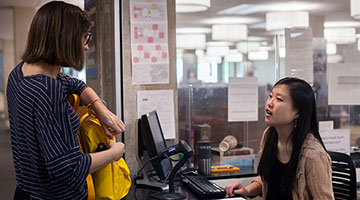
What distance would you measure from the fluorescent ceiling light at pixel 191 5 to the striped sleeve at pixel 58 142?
5.78 feet

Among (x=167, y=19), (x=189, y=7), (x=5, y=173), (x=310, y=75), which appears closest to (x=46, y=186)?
(x=167, y=19)

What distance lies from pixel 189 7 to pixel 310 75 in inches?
44.1

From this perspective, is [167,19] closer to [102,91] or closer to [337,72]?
[102,91]

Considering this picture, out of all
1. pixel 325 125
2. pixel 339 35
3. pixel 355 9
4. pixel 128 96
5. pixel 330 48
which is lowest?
pixel 325 125

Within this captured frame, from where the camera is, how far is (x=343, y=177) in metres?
2.68

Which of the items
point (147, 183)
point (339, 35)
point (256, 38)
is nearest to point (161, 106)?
point (147, 183)

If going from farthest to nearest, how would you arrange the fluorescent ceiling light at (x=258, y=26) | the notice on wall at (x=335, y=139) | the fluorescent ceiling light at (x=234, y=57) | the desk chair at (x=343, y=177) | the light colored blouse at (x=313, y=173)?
the fluorescent ceiling light at (x=258, y=26) → the fluorescent ceiling light at (x=234, y=57) → the notice on wall at (x=335, y=139) → the desk chair at (x=343, y=177) → the light colored blouse at (x=313, y=173)

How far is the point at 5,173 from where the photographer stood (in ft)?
24.3

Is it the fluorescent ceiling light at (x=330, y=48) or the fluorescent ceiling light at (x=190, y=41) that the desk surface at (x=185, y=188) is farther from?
the fluorescent ceiling light at (x=330, y=48)

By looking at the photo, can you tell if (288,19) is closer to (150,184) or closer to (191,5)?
(191,5)

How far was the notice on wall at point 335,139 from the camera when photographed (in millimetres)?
3354

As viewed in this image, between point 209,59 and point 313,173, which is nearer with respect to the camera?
point 313,173

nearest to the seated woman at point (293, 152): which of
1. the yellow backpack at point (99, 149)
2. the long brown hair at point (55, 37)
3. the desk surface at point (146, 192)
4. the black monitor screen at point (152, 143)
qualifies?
the desk surface at point (146, 192)

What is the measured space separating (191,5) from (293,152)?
1477 mm
